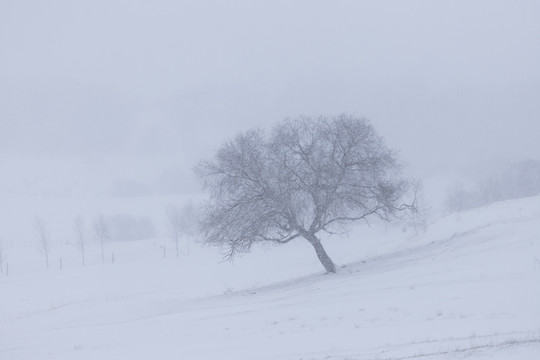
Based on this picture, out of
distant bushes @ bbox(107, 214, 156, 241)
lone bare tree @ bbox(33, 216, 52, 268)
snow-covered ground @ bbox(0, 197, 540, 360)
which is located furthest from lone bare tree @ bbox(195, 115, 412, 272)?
distant bushes @ bbox(107, 214, 156, 241)

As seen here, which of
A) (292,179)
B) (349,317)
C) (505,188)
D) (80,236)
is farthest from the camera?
(505,188)

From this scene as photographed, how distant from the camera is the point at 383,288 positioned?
18969mm

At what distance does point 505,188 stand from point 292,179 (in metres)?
123

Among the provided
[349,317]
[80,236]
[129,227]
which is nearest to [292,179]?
[349,317]

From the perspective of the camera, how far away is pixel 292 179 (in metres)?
25.6

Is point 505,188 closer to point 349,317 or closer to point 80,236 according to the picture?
point 80,236

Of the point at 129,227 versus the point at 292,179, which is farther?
the point at 129,227

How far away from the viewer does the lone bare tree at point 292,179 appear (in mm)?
25422

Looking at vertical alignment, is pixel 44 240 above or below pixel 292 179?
above

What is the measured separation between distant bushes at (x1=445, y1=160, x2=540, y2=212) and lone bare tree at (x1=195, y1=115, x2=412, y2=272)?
101m

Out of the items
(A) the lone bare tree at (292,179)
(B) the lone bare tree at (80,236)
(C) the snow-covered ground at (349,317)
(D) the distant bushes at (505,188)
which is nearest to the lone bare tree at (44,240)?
(B) the lone bare tree at (80,236)

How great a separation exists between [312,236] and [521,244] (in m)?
10.6

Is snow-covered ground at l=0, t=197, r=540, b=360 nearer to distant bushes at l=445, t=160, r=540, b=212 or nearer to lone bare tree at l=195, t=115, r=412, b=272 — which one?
lone bare tree at l=195, t=115, r=412, b=272

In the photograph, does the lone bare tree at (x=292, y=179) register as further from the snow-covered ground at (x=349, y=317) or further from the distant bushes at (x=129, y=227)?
the distant bushes at (x=129, y=227)
